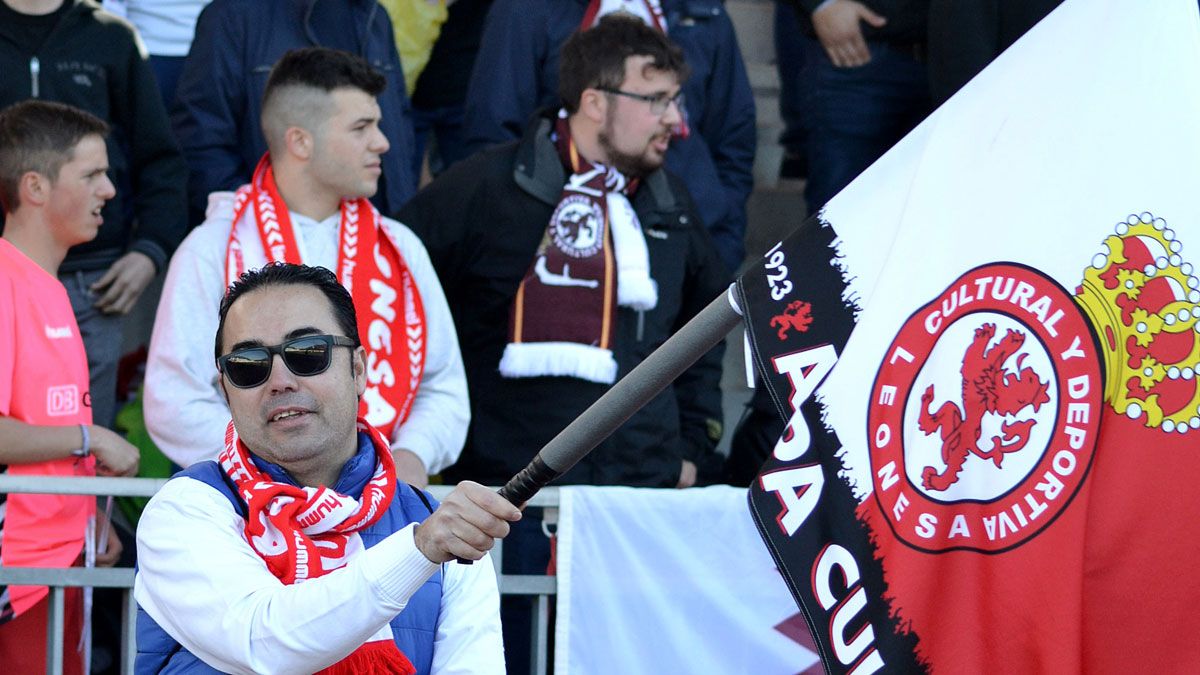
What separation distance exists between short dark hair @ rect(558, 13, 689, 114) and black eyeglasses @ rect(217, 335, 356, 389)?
2752mm

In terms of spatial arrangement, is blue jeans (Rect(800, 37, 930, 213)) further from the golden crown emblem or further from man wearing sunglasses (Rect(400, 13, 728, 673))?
the golden crown emblem

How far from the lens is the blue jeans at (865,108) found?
266 inches

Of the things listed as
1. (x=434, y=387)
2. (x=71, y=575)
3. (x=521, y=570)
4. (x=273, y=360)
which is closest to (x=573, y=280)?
(x=434, y=387)

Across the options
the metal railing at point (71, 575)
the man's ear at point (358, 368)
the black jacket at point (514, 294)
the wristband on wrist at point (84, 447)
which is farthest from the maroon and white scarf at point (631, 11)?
the man's ear at point (358, 368)

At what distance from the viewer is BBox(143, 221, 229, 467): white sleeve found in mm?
5090

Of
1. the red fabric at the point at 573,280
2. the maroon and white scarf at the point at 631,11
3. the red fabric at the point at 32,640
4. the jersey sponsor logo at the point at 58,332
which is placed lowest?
the red fabric at the point at 32,640

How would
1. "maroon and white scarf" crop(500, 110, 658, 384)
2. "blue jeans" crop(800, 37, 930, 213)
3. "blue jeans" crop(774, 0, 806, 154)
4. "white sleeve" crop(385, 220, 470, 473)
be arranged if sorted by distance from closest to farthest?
"white sleeve" crop(385, 220, 470, 473)
"maroon and white scarf" crop(500, 110, 658, 384)
"blue jeans" crop(800, 37, 930, 213)
"blue jeans" crop(774, 0, 806, 154)

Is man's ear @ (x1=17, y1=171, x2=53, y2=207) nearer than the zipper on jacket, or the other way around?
man's ear @ (x1=17, y1=171, x2=53, y2=207)

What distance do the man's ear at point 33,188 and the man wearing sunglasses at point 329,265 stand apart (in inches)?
18.0

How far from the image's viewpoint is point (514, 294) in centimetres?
600

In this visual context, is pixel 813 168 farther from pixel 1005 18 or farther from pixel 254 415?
pixel 254 415

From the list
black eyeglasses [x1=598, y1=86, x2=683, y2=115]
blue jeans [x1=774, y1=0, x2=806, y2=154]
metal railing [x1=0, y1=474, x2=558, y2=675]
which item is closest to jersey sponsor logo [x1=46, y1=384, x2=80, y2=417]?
metal railing [x1=0, y1=474, x2=558, y2=675]

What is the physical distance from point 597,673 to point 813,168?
8.87ft

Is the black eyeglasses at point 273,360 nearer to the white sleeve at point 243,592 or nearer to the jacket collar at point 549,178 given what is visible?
the white sleeve at point 243,592
